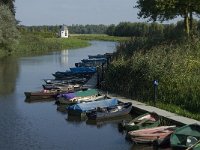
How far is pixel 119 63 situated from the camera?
32.3 meters

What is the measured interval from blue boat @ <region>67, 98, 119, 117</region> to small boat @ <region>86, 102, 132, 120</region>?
35.8 inches

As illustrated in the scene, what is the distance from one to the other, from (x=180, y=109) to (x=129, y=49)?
13380 millimetres

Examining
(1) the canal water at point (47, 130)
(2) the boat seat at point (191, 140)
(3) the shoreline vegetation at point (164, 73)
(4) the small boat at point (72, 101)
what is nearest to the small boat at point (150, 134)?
(1) the canal water at point (47, 130)

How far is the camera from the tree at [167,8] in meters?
36.0

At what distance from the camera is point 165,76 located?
89.9ft

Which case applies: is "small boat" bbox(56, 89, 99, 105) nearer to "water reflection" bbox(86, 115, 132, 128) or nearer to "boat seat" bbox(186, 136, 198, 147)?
"water reflection" bbox(86, 115, 132, 128)

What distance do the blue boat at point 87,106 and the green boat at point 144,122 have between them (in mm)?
4725

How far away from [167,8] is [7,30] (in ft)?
139

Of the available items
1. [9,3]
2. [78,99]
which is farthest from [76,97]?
[9,3]

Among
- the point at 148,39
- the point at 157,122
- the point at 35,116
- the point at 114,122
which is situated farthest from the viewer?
the point at 148,39

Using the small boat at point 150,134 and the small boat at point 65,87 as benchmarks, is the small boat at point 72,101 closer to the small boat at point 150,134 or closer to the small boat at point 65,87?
the small boat at point 65,87

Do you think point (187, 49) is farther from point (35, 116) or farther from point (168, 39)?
point (35, 116)

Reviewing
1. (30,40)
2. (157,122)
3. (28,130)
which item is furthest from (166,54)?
(30,40)

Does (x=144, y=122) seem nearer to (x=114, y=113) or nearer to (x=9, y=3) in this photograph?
(x=114, y=113)
